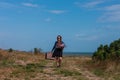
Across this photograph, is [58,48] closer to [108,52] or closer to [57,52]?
[57,52]

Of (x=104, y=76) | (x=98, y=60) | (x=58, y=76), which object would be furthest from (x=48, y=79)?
(x=98, y=60)

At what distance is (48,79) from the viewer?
651 inches

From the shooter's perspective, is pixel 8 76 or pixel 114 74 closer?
pixel 8 76

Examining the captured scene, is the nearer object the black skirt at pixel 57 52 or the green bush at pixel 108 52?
the black skirt at pixel 57 52

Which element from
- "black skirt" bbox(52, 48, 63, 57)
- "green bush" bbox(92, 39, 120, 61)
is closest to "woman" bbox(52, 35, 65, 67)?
"black skirt" bbox(52, 48, 63, 57)

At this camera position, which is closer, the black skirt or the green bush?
the black skirt

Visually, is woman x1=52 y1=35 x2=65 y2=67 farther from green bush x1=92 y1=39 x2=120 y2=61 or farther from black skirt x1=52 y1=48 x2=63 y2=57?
green bush x1=92 y1=39 x2=120 y2=61

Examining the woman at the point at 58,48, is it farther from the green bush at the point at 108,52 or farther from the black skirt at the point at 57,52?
the green bush at the point at 108,52

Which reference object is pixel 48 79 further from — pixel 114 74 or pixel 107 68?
pixel 107 68

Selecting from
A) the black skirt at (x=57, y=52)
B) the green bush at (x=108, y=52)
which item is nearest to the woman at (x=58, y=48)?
the black skirt at (x=57, y=52)

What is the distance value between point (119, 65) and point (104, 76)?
2913 mm

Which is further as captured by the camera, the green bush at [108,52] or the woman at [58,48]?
the green bush at [108,52]

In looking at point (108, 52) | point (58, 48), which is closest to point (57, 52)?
point (58, 48)

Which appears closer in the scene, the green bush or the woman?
the woman
